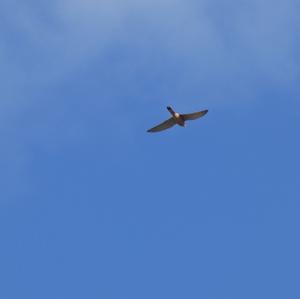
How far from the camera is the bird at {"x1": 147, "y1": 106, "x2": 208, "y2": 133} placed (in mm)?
85125

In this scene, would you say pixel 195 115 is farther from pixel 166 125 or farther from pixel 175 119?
pixel 166 125

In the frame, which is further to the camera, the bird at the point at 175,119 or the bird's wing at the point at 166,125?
the bird's wing at the point at 166,125

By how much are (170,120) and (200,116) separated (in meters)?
3.90

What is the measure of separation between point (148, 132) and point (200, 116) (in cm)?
604

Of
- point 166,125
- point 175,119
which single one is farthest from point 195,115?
point 166,125

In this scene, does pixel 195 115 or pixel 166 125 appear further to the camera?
pixel 166 125

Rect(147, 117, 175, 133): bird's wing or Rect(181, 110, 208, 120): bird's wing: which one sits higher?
Rect(147, 117, 175, 133): bird's wing

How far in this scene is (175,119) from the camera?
286ft

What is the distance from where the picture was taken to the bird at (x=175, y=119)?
85.1 meters

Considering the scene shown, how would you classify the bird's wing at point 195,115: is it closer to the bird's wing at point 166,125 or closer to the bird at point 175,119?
the bird at point 175,119

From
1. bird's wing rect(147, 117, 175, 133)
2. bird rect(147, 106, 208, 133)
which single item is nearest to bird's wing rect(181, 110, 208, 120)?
bird rect(147, 106, 208, 133)

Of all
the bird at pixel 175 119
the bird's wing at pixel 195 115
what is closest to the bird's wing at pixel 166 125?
the bird at pixel 175 119

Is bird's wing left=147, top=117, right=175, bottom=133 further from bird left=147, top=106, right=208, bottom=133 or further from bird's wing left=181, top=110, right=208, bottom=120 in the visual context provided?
bird's wing left=181, top=110, right=208, bottom=120

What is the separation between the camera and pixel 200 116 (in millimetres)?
84938
